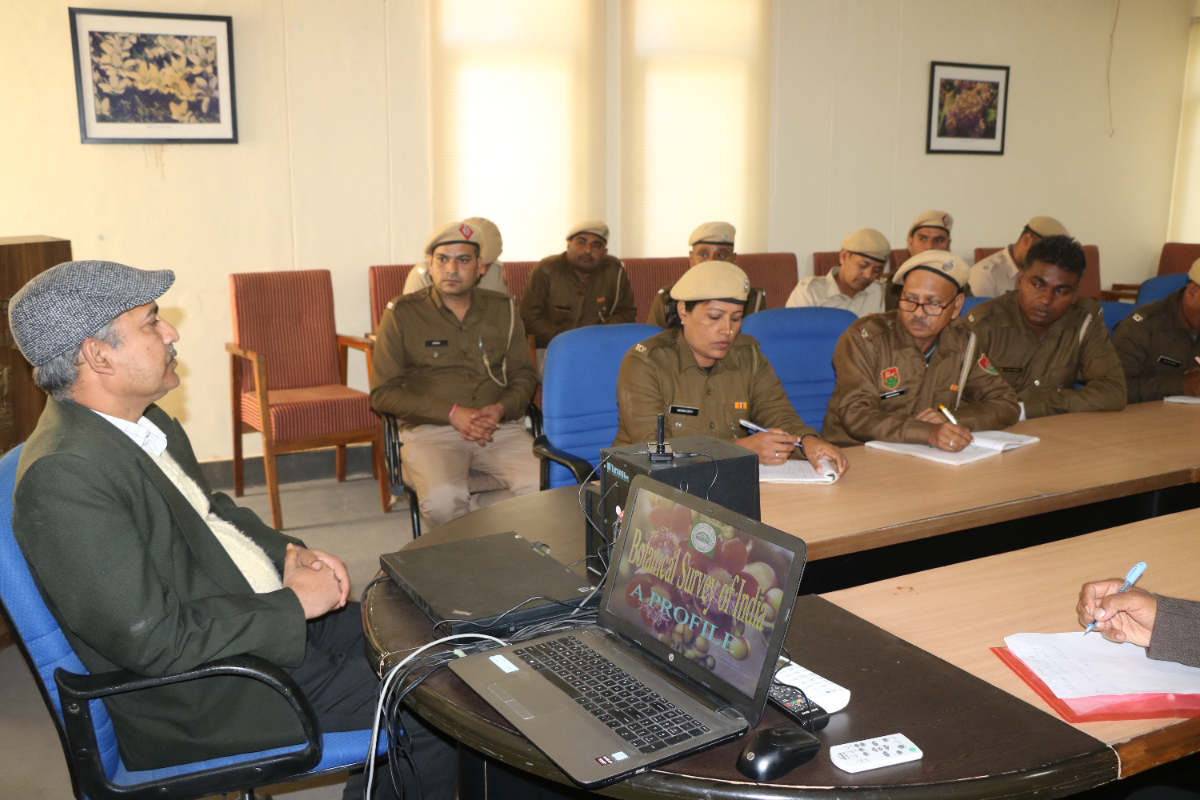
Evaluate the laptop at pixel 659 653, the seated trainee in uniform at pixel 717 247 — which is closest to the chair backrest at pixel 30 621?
the laptop at pixel 659 653

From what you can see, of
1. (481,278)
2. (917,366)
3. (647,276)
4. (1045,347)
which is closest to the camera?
(917,366)

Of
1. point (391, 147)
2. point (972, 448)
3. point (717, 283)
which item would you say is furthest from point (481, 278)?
point (972, 448)

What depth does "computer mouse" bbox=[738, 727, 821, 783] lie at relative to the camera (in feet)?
3.78

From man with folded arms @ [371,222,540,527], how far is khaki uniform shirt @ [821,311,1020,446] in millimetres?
1255

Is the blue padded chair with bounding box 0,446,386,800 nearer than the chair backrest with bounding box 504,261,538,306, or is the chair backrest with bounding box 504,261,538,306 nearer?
the blue padded chair with bounding box 0,446,386,800

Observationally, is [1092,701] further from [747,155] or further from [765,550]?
[747,155]

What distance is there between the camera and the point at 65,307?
1.64 meters

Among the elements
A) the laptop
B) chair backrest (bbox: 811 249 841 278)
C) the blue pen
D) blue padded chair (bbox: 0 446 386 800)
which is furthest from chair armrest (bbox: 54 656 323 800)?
chair backrest (bbox: 811 249 841 278)

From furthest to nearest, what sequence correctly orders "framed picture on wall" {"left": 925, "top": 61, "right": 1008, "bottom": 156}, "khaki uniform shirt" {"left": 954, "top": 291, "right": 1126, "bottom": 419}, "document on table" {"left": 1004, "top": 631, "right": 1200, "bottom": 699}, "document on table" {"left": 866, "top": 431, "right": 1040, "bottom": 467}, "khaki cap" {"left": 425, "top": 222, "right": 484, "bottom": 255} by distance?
"framed picture on wall" {"left": 925, "top": 61, "right": 1008, "bottom": 156} → "khaki cap" {"left": 425, "top": 222, "right": 484, "bottom": 255} → "khaki uniform shirt" {"left": 954, "top": 291, "right": 1126, "bottom": 419} → "document on table" {"left": 866, "top": 431, "right": 1040, "bottom": 467} → "document on table" {"left": 1004, "top": 631, "right": 1200, "bottom": 699}

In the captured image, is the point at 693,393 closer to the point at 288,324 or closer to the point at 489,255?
the point at 489,255

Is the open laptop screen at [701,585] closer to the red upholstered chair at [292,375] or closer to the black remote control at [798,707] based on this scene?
the black remote control at [798,707]

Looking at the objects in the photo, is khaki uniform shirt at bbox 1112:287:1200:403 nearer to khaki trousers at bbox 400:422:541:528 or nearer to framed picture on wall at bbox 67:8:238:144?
khaki trousers at bbox 400:422:541:528

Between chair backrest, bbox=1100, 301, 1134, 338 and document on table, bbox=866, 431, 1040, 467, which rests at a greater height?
chair backrest, bbox=1100, 301, 1134, 338

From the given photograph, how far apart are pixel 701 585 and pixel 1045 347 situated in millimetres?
3005
